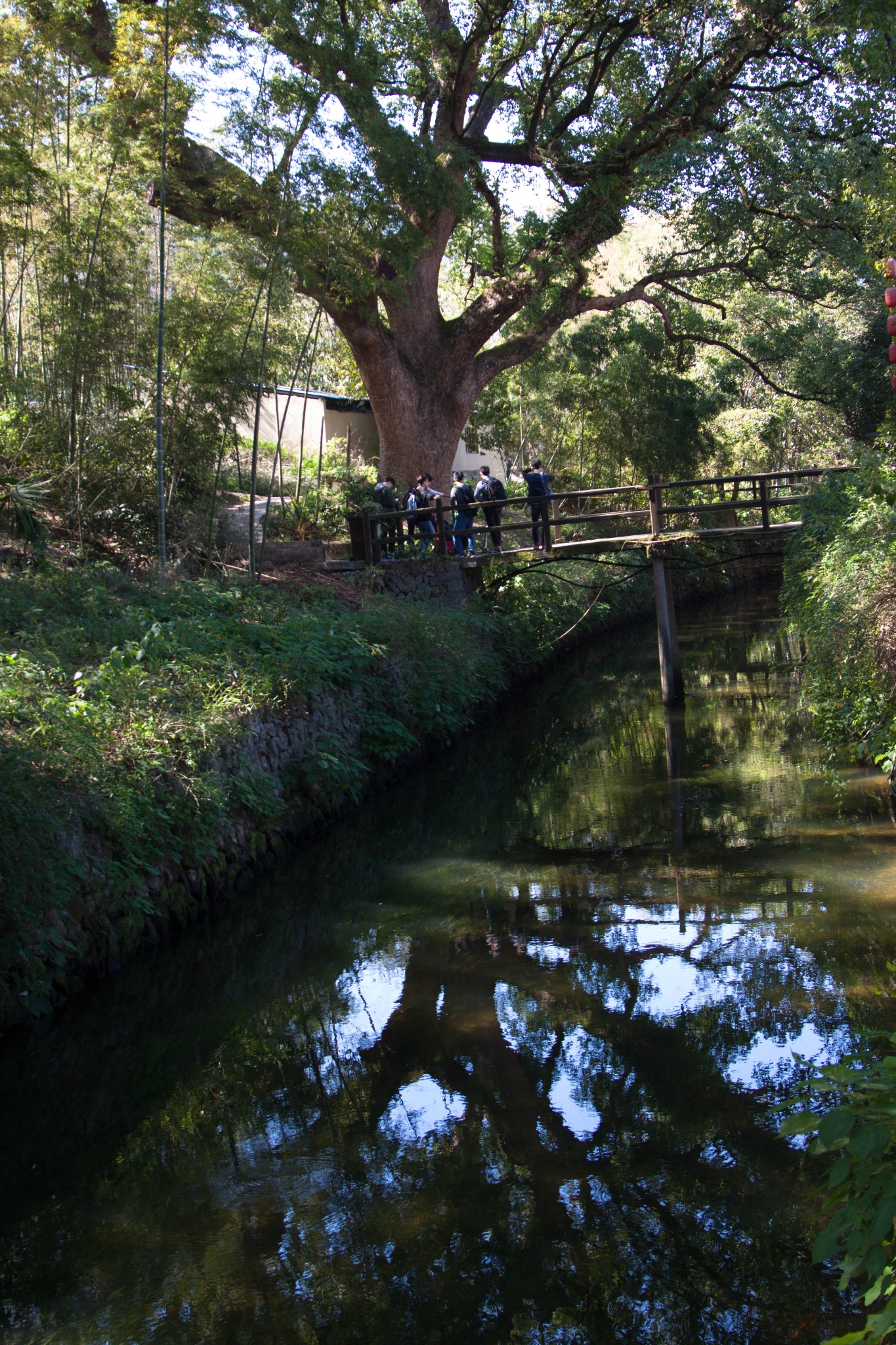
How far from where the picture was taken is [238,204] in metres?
14.0

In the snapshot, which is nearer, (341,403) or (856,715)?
(856,715)

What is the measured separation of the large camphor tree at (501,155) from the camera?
13570mm

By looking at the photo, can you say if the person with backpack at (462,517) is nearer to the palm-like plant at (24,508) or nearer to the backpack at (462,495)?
the backpack at (462,495)

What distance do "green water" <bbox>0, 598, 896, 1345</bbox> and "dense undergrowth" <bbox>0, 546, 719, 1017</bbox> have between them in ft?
2.32

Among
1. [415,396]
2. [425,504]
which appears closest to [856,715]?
[425,504]

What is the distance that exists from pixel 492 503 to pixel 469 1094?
11.4m

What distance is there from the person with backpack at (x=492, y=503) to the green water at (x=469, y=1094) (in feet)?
23.2

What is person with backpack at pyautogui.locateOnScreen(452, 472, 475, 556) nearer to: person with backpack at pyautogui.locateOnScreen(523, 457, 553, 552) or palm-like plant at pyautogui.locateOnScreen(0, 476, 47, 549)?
person with backpack at pyautogui.locateOnScreen(523, 457, 553, 552)

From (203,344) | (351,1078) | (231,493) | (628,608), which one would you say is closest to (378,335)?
(231,493)

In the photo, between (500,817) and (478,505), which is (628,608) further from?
(500,817)

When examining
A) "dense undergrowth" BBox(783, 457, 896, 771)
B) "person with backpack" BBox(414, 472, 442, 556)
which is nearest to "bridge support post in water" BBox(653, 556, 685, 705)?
"dense undergrowth" BBox(783, 457, 896, 771)

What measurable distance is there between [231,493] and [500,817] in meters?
11.4

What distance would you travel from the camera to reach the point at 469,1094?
212 inches

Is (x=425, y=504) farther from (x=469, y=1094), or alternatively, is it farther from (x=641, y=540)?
(x=469, y=1094)
